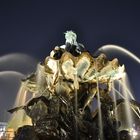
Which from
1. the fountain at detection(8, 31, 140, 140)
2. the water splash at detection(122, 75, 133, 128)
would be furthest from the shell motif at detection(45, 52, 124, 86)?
the water splash at detection(122, 75, 133, 128)

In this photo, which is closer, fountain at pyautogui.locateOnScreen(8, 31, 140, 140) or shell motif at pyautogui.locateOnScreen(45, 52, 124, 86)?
fountain at pyautogui.locateOnScreen(8, 31, 140, 140)

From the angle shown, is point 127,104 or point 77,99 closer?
point 77,99

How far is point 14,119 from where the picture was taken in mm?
14625

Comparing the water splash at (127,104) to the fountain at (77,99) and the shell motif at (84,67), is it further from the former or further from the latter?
the shell motif at (84,67)

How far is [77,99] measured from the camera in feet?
45.4

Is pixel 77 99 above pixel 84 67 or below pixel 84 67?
below

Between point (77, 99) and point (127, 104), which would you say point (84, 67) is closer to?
point (77, 99)

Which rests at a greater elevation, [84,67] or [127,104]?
[84,67]

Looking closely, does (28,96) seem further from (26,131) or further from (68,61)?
(26,131)

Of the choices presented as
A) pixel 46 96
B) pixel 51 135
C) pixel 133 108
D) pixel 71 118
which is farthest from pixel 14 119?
pixel 133 108

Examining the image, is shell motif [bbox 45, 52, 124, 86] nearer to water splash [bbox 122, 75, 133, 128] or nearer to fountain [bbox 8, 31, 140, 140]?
fountain [bbox 8, 31, 140, 140]

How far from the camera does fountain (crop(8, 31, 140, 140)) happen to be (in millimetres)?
12297

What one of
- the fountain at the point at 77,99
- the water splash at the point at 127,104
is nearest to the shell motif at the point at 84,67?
the fountain at the point at 77,99

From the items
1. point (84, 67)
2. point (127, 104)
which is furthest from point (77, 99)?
point (127, 104)
